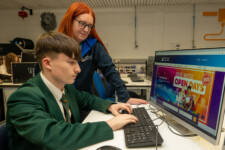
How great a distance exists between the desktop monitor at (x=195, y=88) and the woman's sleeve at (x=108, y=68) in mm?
427

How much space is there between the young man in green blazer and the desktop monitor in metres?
0.23

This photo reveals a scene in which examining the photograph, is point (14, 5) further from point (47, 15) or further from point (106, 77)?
point (106, 77)

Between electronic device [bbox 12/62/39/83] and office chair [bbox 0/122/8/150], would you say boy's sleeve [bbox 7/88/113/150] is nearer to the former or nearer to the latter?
office chair [bbox 0/122/8/150]

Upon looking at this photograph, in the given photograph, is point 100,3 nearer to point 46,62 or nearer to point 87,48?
point 87,48

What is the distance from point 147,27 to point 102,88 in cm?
269

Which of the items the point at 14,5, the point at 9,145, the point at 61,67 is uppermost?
the point at 14,5

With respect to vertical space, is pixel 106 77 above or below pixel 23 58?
below

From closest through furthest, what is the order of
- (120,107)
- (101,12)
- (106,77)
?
(120,107)
(106,77)
(101,12)

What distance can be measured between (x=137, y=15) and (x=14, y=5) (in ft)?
9.49

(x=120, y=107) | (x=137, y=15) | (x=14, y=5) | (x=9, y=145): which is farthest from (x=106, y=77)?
(x=14, y=5)

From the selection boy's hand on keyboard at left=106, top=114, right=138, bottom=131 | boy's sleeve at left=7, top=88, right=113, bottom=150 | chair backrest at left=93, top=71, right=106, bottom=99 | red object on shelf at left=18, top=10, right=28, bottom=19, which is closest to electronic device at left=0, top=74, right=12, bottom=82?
red object on shelf at left=18, top=10, right=28, bottom=19

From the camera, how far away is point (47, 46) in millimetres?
711

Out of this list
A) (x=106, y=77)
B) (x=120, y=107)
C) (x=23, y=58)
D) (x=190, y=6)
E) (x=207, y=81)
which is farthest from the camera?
(x=190, y=6)

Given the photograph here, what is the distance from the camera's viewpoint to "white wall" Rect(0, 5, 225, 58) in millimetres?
3385
